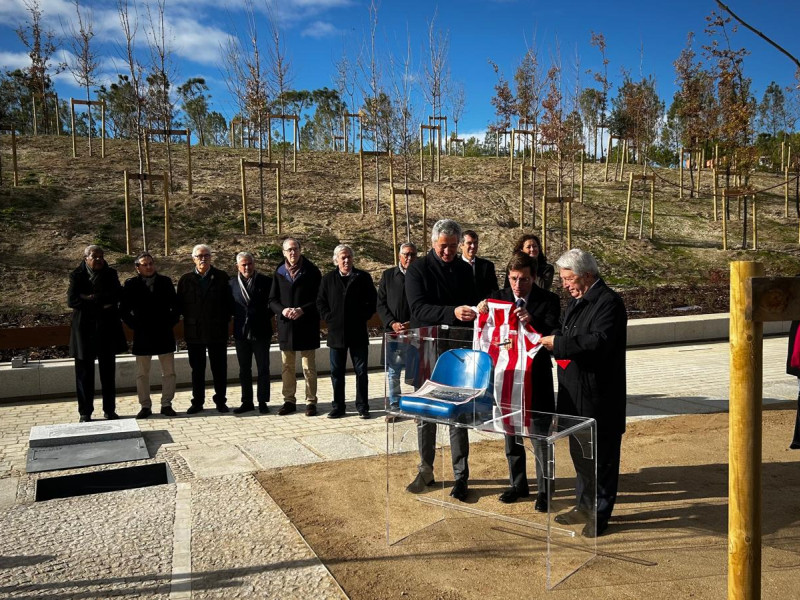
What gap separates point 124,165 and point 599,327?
22.0 m

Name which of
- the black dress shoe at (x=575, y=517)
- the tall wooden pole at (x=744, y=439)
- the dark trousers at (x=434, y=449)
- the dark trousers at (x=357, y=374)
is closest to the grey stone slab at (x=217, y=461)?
the dark trousers at (x=434, y=449)

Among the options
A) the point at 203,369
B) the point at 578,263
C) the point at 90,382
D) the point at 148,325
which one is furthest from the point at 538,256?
the point at 90,382

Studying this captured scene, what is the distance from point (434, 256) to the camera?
6.10 m

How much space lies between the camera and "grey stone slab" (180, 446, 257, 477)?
6348 millimetres

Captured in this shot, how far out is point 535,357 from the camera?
5.22m

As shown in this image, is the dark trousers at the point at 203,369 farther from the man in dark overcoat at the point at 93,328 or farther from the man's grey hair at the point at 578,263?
the man's grey hair at the point at 578,263

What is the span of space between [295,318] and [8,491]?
3.61m

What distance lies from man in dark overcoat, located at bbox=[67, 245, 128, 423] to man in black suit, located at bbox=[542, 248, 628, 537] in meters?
5.47

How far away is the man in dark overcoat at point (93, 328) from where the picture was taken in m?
8.14

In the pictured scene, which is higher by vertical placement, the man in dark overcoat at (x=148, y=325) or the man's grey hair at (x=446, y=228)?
the man's grey hair at (x=446, y=228)

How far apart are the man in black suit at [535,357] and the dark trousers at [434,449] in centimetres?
34

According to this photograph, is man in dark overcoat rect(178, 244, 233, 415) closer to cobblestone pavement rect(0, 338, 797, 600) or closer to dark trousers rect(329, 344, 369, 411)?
cobblestone pavement rect(0, 338, 797, 600)

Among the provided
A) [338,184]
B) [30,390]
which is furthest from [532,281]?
[338,184]

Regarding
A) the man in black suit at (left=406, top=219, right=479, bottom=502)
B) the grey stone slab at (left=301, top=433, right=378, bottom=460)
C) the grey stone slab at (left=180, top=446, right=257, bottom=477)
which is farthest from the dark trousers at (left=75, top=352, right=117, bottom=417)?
the man in black suit at (left=406, top=219, right=479, bottom=502)
